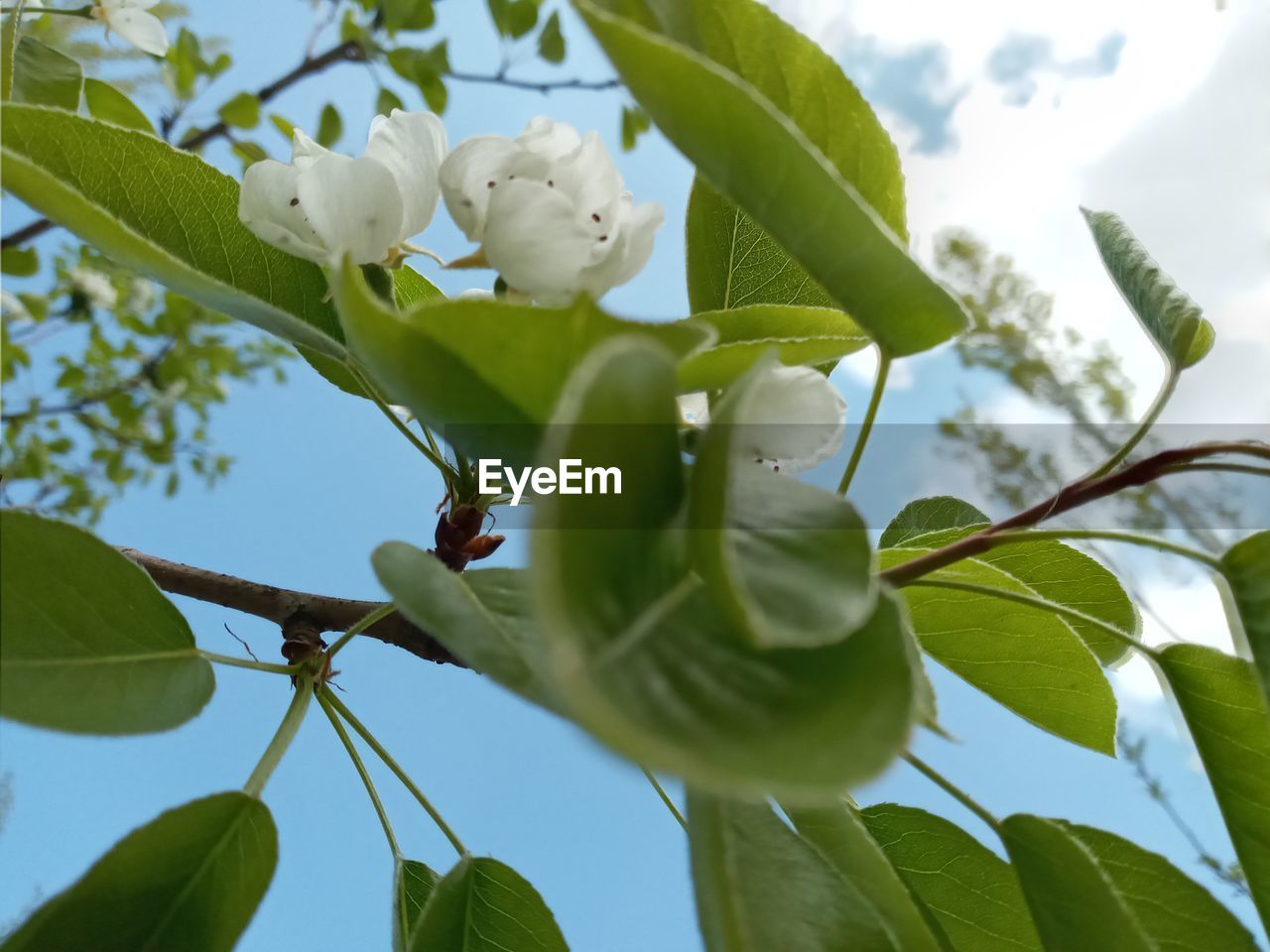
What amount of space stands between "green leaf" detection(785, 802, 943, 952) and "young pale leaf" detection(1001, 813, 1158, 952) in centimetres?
3

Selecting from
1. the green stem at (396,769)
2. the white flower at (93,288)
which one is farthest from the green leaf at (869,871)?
the white flower at (93,288)

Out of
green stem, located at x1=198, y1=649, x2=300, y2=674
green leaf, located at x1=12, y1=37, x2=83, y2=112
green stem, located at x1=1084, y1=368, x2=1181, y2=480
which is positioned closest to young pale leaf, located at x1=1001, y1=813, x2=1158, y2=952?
green stem, located at x1=1084, y1=368, x2=1181, y2=480

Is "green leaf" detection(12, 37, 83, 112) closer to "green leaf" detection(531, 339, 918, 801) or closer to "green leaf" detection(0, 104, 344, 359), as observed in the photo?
"green leaf" detection(0, 104, 344, 359)

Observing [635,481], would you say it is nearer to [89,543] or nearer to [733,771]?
[733,771]

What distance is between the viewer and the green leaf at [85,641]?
0.76ft

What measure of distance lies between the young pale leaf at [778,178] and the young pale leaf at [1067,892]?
132 mm

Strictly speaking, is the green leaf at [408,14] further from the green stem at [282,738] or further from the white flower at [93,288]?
the white flower at [93,288]

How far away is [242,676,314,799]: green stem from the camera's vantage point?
28cm

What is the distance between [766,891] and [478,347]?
12 cm

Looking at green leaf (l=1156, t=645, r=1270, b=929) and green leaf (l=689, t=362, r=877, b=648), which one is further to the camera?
green leaf (l=1156, t=645, r=1270, b=929)

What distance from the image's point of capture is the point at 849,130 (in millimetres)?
248

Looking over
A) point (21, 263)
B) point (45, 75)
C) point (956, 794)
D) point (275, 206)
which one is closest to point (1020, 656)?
point (956, 794)

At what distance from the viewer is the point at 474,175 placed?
0.87 feet

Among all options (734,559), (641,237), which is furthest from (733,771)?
(641,237)
